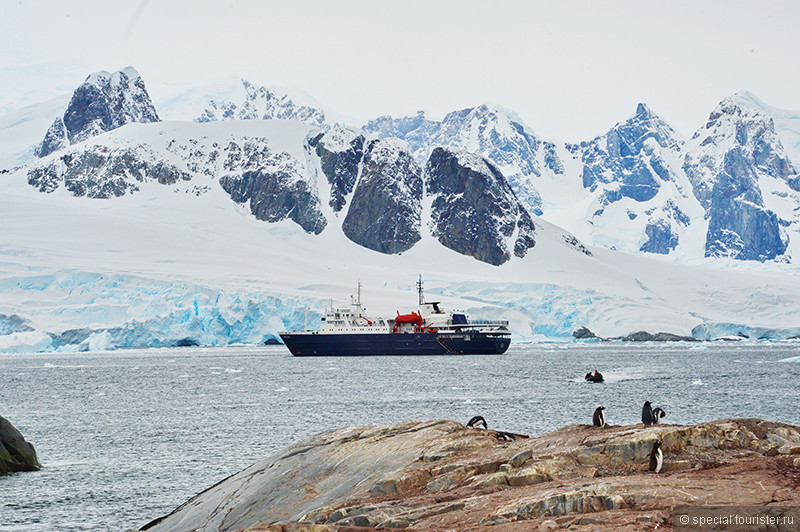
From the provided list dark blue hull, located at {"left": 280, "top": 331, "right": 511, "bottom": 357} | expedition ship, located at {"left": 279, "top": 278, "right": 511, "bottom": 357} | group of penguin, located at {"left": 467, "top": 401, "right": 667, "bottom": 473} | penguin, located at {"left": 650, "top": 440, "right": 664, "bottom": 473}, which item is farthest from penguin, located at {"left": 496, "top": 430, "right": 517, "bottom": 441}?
dark blue hull, located at {"left": 280, "top": 331, "right": 511, "bottom": 357}

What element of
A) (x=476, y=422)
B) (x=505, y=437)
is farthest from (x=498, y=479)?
(x=476, y=422)

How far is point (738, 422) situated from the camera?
51.3 feet

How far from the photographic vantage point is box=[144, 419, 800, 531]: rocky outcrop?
12133 millimetres

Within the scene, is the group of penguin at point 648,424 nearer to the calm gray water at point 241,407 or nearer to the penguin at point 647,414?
the penguin at point 647,414

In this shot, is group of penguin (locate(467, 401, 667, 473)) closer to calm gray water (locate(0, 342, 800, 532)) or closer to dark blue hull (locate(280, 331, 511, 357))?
calm gray water (locate(0, 342, 800, 532))

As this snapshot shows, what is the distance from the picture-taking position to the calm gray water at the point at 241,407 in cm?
2670

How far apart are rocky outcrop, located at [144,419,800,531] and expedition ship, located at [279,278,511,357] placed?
90.1 meters

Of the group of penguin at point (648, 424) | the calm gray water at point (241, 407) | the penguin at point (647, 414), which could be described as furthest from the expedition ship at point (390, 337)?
the penguin at point (647, 414)

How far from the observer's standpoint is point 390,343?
109750 mm

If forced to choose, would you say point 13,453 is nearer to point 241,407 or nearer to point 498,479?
point 498,479

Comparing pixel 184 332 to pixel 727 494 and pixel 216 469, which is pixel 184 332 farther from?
pixel 727 494

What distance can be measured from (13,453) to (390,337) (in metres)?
80.2

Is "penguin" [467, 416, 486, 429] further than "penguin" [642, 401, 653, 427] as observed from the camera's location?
Yes

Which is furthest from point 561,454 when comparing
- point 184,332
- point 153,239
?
point 153,239
